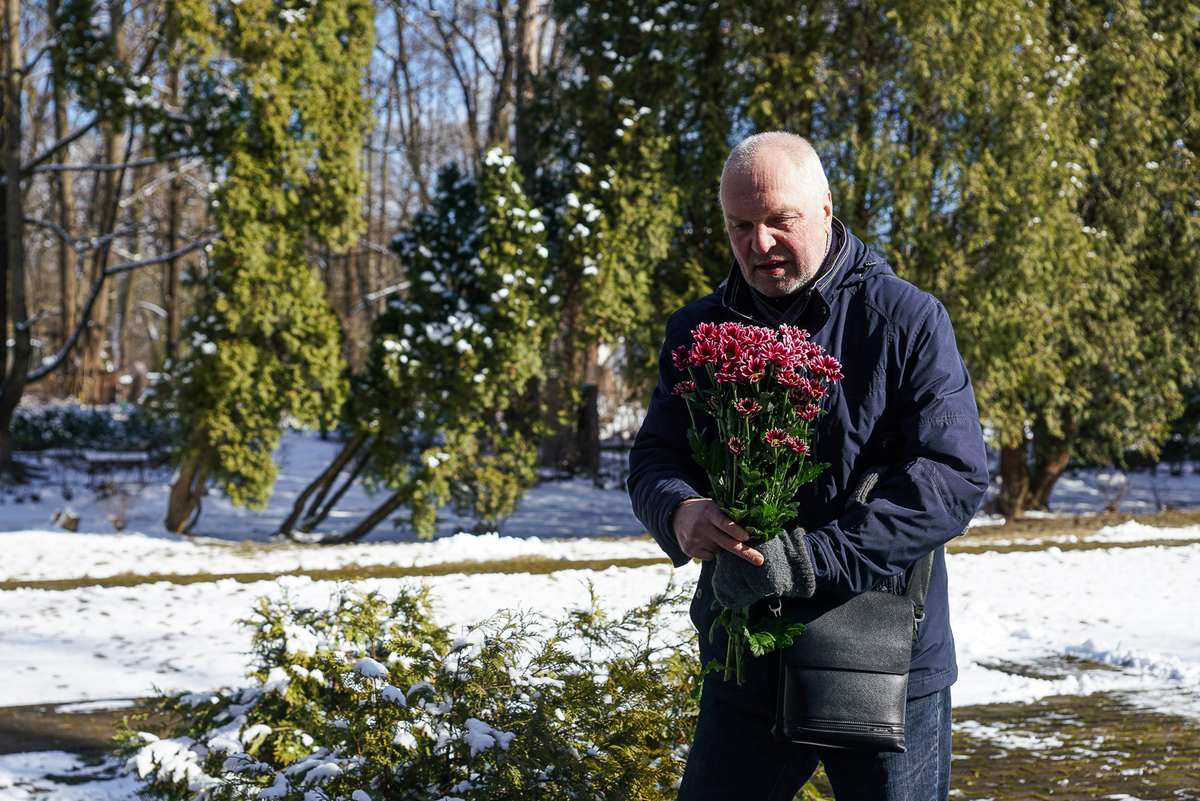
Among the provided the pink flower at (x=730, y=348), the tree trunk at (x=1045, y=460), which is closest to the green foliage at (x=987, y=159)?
the tree trunk at (x=1045, y=460)

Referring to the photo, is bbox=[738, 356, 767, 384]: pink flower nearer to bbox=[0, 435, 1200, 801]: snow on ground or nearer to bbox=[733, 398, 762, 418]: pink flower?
bbox=[733, 398, 762, 418]: pink flower

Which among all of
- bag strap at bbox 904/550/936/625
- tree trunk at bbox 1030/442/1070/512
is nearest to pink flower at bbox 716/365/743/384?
bag strap at bbox 904/550/936/625

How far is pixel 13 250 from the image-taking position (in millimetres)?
13836

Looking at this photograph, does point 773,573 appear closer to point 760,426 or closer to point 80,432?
point 760,426

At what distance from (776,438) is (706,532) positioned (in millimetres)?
201

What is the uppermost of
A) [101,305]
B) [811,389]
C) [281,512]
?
[101,305]

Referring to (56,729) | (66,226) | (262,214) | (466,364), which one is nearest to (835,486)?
(56,729)

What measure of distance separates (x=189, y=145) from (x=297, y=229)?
1.43 m

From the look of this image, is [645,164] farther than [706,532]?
Yes

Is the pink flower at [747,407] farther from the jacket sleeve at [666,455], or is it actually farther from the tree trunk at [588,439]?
the tree trunk at [588,439]

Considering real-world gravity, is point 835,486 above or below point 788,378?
below

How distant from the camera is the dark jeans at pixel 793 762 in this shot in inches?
72.5

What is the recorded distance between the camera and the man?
67.6 inches

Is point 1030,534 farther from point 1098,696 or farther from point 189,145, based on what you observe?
point 189,145
